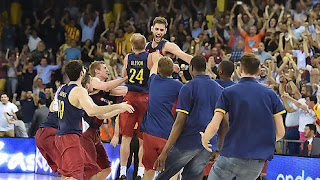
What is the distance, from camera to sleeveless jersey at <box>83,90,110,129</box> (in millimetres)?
8609

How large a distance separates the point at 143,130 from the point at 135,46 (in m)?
1.45

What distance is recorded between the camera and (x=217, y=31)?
57.0 feet

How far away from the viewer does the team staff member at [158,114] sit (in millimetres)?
7539

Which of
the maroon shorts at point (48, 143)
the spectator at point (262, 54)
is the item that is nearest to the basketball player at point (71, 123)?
the maroon shorts at point (48, 143)

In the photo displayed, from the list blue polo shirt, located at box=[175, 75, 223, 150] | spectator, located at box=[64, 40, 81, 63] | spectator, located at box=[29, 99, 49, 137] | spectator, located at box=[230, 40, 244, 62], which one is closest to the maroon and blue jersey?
blue polo shirt, located at box=[175, 75, 223, 150]

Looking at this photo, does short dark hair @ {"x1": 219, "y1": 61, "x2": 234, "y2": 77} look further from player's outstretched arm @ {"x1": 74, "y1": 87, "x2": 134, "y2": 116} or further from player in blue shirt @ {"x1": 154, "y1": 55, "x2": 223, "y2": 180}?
player's outstretched arm @ {"x1": 74, "y1": 87, "x2": 134, "y2": 116}

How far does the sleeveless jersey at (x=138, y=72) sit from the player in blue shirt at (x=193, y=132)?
1.91m

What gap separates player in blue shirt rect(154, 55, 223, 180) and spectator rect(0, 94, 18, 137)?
9.17 metres

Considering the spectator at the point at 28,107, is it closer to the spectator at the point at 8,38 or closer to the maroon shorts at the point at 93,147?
the spectator at the point at 8,38

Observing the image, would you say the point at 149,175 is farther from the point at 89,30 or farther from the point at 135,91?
the point at 89,30

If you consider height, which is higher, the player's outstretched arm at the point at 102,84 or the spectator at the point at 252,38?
the spectator at the point at 252,38

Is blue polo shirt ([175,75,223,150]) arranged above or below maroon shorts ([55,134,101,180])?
above

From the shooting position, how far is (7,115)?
49.2 ft

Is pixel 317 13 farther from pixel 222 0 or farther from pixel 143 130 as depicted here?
pixel 143 130
